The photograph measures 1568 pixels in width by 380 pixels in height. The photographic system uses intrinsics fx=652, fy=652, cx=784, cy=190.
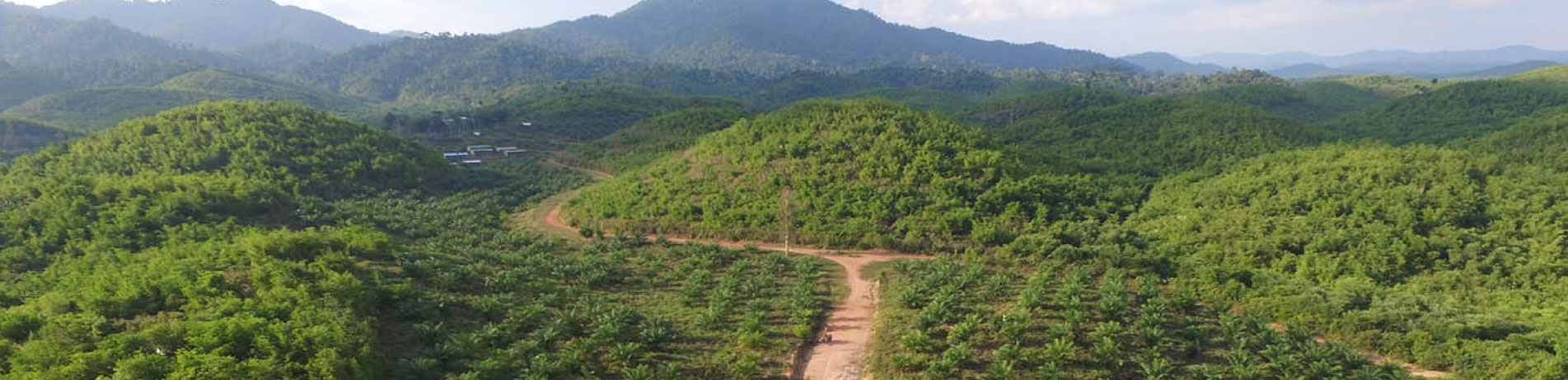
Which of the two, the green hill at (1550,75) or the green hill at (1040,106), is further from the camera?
the green hill at (1550,75)

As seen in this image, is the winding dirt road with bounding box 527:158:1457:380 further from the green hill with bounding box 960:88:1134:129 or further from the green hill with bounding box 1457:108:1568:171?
the green hill with bounding box 960:88:1134:129

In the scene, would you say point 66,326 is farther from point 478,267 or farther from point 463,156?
point 463,156

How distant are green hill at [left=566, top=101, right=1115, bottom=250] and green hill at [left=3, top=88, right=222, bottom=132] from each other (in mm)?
92932

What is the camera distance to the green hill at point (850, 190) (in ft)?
112

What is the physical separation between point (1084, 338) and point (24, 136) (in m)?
109

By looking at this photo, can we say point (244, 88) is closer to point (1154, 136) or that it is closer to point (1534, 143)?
point (1154, 136)

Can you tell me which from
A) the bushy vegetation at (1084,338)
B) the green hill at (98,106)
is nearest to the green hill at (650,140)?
the bushy vegetation at (1084,338)

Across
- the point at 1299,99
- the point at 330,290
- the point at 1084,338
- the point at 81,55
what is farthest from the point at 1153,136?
the point at 81,55

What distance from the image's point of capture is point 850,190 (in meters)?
37.3

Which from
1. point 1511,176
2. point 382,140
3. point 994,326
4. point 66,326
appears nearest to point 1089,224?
point 994,326

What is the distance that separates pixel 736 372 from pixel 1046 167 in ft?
101

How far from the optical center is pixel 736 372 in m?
18.7

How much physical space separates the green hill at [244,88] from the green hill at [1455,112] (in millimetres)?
162556

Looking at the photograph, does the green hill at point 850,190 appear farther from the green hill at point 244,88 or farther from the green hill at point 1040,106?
the green hill at point 244,88
